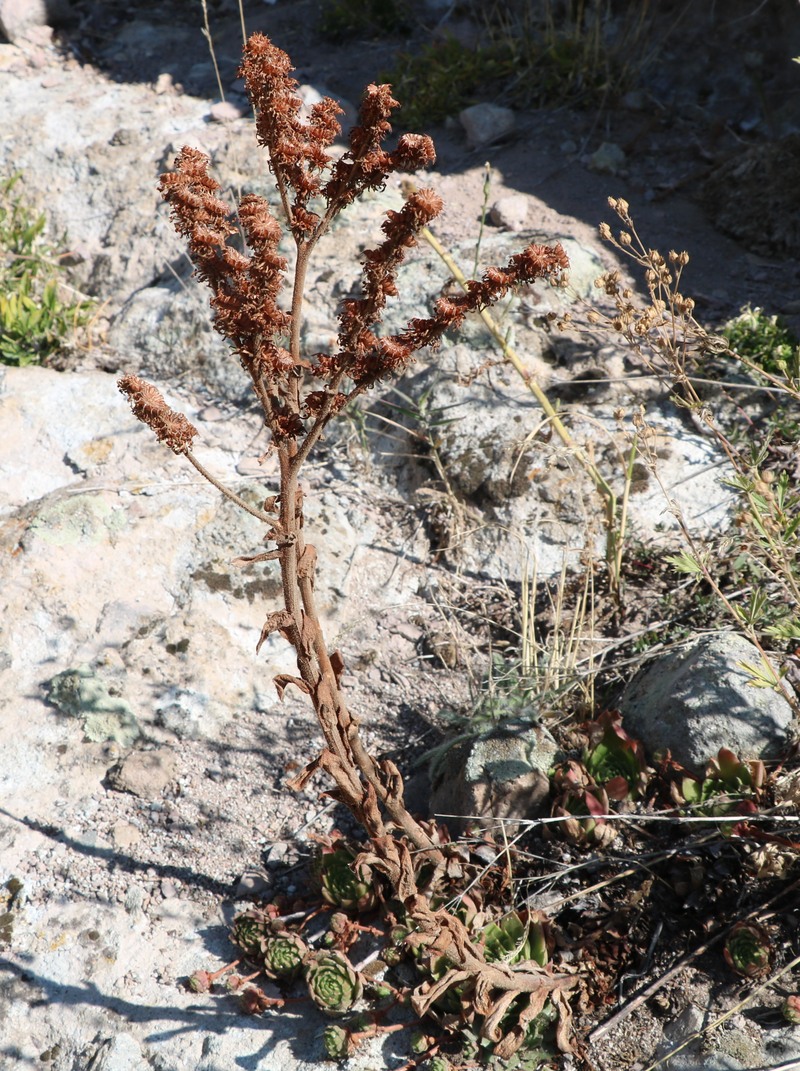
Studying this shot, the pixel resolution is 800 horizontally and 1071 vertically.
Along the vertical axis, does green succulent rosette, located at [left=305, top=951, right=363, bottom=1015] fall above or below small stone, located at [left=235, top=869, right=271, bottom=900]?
above

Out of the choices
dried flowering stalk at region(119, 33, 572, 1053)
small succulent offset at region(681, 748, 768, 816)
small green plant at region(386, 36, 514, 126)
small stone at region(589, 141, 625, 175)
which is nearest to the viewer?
dried flowering stalk at region(119, 33, 572, 1053)

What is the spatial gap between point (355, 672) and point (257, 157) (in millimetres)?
3301

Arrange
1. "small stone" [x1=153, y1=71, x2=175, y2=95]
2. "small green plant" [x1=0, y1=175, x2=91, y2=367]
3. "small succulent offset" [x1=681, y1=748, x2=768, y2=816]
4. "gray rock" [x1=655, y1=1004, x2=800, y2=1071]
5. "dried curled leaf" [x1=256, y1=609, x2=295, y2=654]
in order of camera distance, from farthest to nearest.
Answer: "small stone" [x1=153, y1=71, x2=175, y2=95] < "small green plant" [x1=0, y1=175, x2=91, y2=367] < "small succulent offset" [x1=681, y1=748, x2=768, y2=816] < "gray rock" [x1=655, y1=1004, x2=800, y2=1071] < "dried curled leaf" [x1=256, y1=609, x2=295, y2=654]

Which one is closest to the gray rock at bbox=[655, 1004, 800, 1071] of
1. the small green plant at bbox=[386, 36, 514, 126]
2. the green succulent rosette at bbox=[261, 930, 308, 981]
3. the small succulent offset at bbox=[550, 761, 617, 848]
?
the small succulent offset at bbox=[550, 761, 617, 848]

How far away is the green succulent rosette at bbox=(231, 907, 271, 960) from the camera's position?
265 cm

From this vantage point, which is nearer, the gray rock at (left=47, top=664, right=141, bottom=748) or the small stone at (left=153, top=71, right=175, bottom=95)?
the gray rock at (left=47, top=664, right=141, bottom=748)

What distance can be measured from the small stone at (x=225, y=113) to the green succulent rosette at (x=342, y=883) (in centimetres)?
465

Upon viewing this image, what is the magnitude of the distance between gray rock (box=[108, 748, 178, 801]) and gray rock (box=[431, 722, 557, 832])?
3.12ft

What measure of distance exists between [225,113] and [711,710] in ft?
15.6

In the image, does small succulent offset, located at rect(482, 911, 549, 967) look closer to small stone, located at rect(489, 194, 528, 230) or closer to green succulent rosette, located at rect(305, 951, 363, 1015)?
green succulent rosette, located at rect(305, 951, 363, 1015)

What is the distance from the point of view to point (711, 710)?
2.78 meters

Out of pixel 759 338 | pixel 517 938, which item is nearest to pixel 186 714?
pixel 517 938

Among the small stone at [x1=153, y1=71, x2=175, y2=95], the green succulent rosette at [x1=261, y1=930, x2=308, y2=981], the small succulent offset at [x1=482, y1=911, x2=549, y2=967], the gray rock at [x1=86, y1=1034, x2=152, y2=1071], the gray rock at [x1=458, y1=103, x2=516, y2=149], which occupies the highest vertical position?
the gray rock at [x1=458, y1=103, x2=516, y2=149]

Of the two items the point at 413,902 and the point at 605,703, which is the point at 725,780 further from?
the point at 413,902
